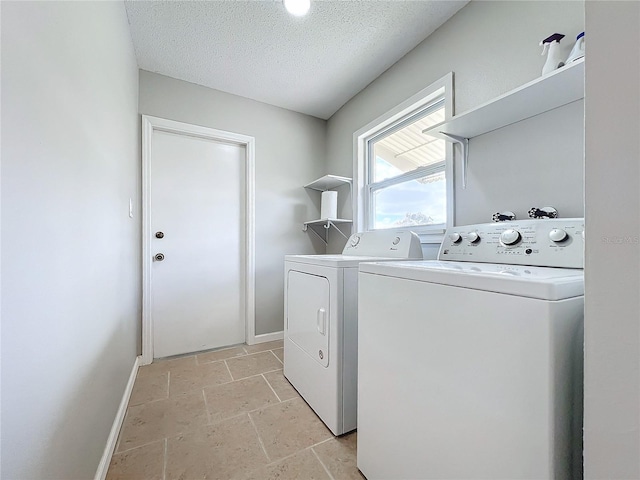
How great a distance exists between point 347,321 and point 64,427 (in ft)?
3.58

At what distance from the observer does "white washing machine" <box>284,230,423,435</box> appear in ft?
4.58

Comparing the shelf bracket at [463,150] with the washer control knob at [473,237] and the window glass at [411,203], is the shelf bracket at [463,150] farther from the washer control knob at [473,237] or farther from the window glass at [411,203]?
the washer control knob at [473,237]

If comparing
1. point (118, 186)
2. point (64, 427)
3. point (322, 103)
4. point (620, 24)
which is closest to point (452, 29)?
point (322, 103)

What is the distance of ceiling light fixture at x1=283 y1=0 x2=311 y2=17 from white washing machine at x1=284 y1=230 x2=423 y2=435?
147 cm

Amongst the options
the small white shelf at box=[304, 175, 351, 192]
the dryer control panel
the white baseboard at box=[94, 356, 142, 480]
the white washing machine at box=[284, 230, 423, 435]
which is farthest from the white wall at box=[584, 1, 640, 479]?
the small white shelf at box=[304, 175, 351, 192]

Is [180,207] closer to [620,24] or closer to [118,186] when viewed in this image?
[118,186]

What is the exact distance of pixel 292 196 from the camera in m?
2.90

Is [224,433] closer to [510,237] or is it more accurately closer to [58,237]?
[58,237]

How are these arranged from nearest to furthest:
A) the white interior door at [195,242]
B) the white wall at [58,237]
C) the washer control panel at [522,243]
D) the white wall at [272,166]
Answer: the white wall at [58,237], the washer control panel at [522,243], the white interior door at [195,242], the white wall at [272,166]

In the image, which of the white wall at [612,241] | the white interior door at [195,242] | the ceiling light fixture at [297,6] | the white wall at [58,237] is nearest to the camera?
the white wall at [612,241]

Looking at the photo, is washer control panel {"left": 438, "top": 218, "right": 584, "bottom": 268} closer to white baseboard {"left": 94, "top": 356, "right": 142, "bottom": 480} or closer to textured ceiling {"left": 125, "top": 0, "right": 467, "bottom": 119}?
textured ceiling {"left": 125, "top": 0, "right": 467, "bottom": 119}

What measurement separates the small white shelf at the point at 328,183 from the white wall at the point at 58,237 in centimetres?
167

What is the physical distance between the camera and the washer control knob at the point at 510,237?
113cm

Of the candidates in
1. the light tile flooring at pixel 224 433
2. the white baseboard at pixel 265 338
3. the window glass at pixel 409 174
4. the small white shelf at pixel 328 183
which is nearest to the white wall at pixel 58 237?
the light tile flooring at pixel 224 433
